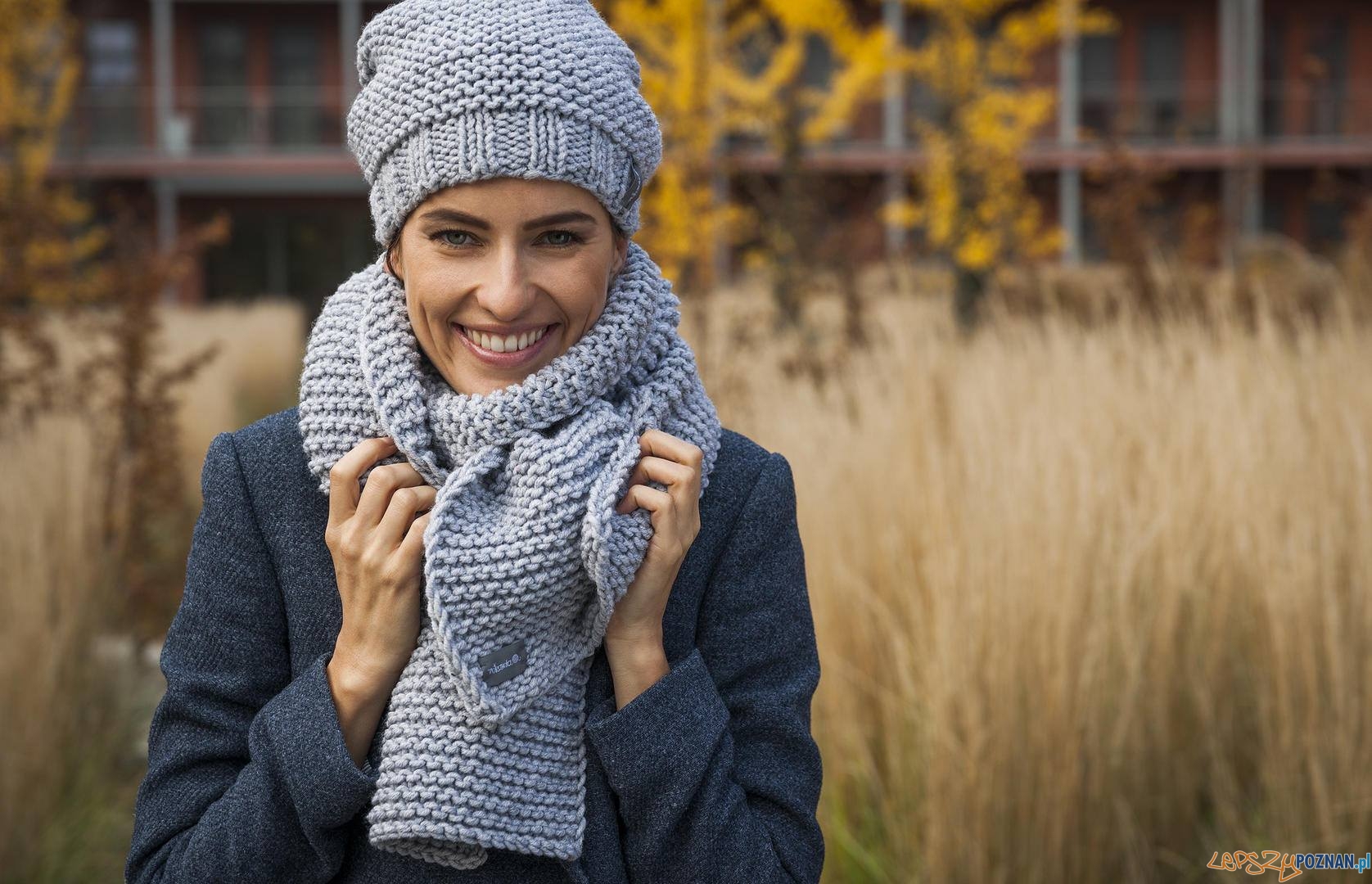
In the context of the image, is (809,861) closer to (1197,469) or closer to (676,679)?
(676,679)

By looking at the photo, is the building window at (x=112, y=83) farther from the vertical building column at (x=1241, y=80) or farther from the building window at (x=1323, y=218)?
the building window at (x=1323, y=218)

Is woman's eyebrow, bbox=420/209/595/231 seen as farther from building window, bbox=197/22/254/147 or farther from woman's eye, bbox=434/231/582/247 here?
building window, bbox=197/22/254/147

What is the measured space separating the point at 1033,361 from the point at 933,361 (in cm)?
A: 43

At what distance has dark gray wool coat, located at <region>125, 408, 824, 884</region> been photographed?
4.90 ft

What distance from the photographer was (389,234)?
1583 mm

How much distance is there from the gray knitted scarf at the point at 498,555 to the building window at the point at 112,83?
24421mm

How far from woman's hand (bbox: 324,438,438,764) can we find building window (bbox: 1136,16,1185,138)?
82.0ft

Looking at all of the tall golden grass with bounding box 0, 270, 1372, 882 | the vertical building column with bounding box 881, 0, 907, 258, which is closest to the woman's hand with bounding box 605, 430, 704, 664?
the tall golden grass with bounding box 0, 270, 1372, 882

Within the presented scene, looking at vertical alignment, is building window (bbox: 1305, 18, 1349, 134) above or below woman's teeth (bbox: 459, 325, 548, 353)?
above

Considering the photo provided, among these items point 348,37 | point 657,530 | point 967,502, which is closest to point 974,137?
point 967,502

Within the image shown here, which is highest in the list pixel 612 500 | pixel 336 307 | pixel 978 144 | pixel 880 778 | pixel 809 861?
pixel 978 144

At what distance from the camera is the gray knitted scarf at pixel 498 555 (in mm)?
1463

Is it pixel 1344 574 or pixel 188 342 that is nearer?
pixel 1344 574

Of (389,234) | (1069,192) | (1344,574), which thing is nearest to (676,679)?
(389,234)
